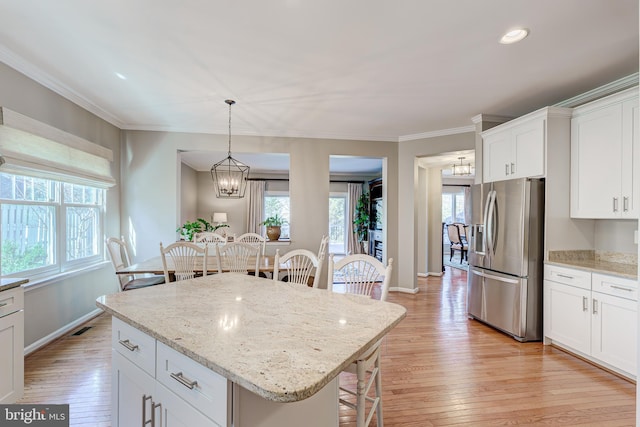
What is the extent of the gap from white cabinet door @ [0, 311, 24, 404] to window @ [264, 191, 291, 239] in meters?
6.89

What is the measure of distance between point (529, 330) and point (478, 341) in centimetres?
54

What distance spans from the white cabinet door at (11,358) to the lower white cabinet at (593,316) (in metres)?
4.46

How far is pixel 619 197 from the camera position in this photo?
8.67ft

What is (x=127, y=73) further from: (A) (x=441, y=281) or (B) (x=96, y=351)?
(A) (x=441, y=281)

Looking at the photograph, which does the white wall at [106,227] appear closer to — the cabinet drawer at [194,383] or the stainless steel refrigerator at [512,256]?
the cabinet drawer at [194,383]

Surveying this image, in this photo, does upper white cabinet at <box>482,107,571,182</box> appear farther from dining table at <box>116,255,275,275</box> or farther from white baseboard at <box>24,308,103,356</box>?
white baseboard at <box>24,308,103,356</box>

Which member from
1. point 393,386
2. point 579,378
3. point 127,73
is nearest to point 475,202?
point 579,378

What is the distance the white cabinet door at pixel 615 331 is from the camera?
7.65ft

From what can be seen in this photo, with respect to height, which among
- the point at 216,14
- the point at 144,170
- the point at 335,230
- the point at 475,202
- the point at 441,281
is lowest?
the point at 441,281

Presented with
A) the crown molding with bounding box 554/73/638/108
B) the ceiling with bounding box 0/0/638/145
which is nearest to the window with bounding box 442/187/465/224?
the ceiling with bounding box 0/0/638/145

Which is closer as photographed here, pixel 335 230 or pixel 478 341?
pixel 478 341

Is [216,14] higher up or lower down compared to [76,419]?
higher up

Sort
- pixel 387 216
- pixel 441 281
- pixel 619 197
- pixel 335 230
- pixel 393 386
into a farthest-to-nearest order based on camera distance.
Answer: pixel 335 230
pixel 441 281
pixel 387 216
pixel 619 197
pixel 393 386

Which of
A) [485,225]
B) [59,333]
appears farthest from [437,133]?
[59,333]
